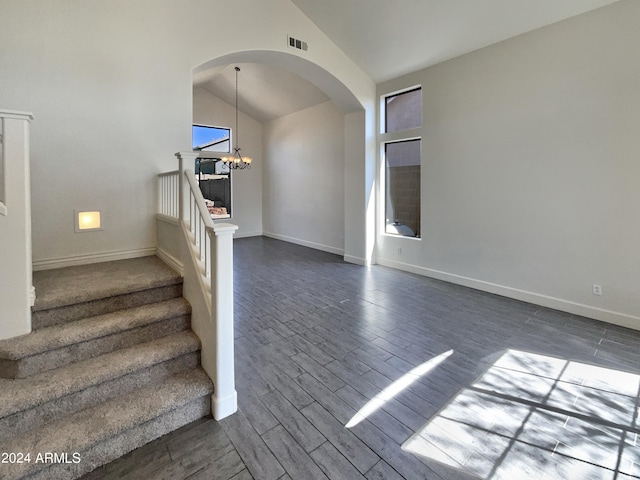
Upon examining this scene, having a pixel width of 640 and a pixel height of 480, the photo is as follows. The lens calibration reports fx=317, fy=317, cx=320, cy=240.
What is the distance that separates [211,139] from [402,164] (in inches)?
229

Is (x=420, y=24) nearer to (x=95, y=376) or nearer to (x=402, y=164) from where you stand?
(x=402, y=164)

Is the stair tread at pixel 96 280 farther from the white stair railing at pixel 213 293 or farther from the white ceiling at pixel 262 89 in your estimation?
the white ceiling at pixel 262 89

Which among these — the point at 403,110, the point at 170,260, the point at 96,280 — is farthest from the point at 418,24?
the point at 96,280

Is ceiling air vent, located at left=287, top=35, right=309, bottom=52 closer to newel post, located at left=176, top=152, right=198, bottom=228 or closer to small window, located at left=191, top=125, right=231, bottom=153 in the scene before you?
newel post, located at left=176, top=152, right=198, bottom=228

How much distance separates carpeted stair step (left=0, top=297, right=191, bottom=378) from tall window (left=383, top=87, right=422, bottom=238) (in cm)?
429

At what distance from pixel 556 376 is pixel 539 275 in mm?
1916

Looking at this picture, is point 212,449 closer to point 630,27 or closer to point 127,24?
point 127,24

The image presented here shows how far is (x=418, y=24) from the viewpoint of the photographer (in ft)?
14.3

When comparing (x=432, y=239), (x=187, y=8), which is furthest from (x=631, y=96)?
(x=187, y=8)

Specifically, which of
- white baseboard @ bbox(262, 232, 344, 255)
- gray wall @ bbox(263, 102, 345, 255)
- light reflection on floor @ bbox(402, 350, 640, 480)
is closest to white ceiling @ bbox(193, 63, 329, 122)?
gray wall @ bbox(263, 102, 345, 255)

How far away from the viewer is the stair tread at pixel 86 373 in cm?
173

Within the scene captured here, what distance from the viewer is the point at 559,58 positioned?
3.78 metres

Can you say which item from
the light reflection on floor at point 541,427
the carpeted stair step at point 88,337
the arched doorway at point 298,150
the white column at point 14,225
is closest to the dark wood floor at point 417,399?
the light reflection on floor at point 541,427

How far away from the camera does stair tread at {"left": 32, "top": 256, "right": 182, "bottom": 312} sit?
7.52ft
